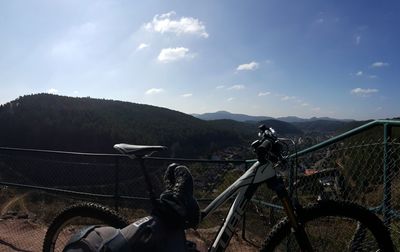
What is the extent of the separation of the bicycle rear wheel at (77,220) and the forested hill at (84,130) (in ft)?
129

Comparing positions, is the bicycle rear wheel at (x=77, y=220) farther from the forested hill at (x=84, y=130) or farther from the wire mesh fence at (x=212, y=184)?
the forested hill at (x=84, y=130)

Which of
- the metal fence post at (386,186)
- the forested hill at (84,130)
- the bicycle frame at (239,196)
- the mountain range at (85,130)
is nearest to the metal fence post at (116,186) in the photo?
the bicycle frame at (239,196)

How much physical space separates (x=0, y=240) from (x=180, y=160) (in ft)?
8.34

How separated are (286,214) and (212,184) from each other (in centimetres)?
372

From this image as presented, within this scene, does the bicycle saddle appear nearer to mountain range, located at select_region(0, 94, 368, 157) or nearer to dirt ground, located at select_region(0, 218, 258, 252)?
dirt ground, located at select_region(0, 218, 258, 252)

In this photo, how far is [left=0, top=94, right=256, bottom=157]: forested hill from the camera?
4908 cm

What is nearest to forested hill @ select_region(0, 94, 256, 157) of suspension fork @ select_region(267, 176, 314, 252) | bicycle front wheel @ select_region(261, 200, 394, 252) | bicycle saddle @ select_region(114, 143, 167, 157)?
bicycle front wheel @ select_region(261, 200, 394, 252)

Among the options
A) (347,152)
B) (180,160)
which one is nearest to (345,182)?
(347,152)

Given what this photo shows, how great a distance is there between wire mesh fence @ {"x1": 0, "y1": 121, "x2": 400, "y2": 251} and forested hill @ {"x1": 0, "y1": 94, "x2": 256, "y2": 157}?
35.7 meters

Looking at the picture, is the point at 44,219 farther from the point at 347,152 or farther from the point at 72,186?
the point at 347,152

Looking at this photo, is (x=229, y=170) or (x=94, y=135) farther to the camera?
(x=94, y=135)

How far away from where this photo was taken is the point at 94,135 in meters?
50.5

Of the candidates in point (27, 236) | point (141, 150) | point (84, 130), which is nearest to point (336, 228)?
point (141, 150)

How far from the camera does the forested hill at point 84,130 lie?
49075 mm
